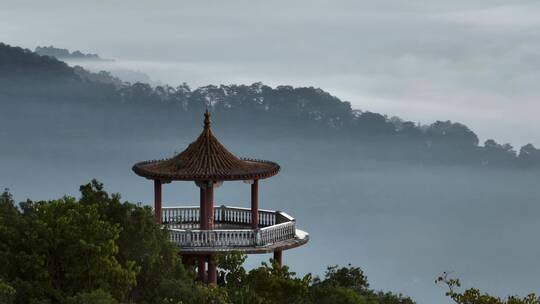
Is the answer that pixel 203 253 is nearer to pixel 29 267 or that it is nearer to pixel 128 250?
pixel 128 250

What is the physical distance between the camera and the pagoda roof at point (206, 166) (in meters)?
41.6

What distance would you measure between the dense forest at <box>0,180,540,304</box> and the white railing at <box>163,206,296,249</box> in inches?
254

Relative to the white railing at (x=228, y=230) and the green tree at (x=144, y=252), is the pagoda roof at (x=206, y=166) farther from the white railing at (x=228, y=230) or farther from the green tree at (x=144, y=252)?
the green tree at (x=144, y=252)

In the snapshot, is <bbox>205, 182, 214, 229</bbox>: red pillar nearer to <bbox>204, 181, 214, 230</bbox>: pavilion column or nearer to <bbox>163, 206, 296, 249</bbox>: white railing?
<bbox>204, 181, 214, 230</bbox>: pavilion column

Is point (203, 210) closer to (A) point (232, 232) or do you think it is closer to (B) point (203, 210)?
(B) point (203, 210)

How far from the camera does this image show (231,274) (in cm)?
3300

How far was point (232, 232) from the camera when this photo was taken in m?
40.9

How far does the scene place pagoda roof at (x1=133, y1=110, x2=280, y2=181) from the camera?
136 feet

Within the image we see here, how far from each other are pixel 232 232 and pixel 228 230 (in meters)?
0.16

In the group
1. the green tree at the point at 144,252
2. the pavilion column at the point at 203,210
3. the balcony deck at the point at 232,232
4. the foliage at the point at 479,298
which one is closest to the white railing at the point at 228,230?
the balcony deck at the point at 232,232

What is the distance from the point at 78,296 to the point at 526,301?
12182 mm

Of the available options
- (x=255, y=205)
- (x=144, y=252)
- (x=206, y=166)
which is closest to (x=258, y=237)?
(x=255, y=205)

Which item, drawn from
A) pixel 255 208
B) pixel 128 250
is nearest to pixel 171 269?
pixel 128 250

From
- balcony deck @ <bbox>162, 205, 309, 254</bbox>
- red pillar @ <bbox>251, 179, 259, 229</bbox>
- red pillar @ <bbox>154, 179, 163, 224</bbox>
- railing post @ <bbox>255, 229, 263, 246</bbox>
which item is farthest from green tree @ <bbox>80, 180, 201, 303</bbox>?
red pillar @ <bbox>251, 179, 259, 229</bbox>
